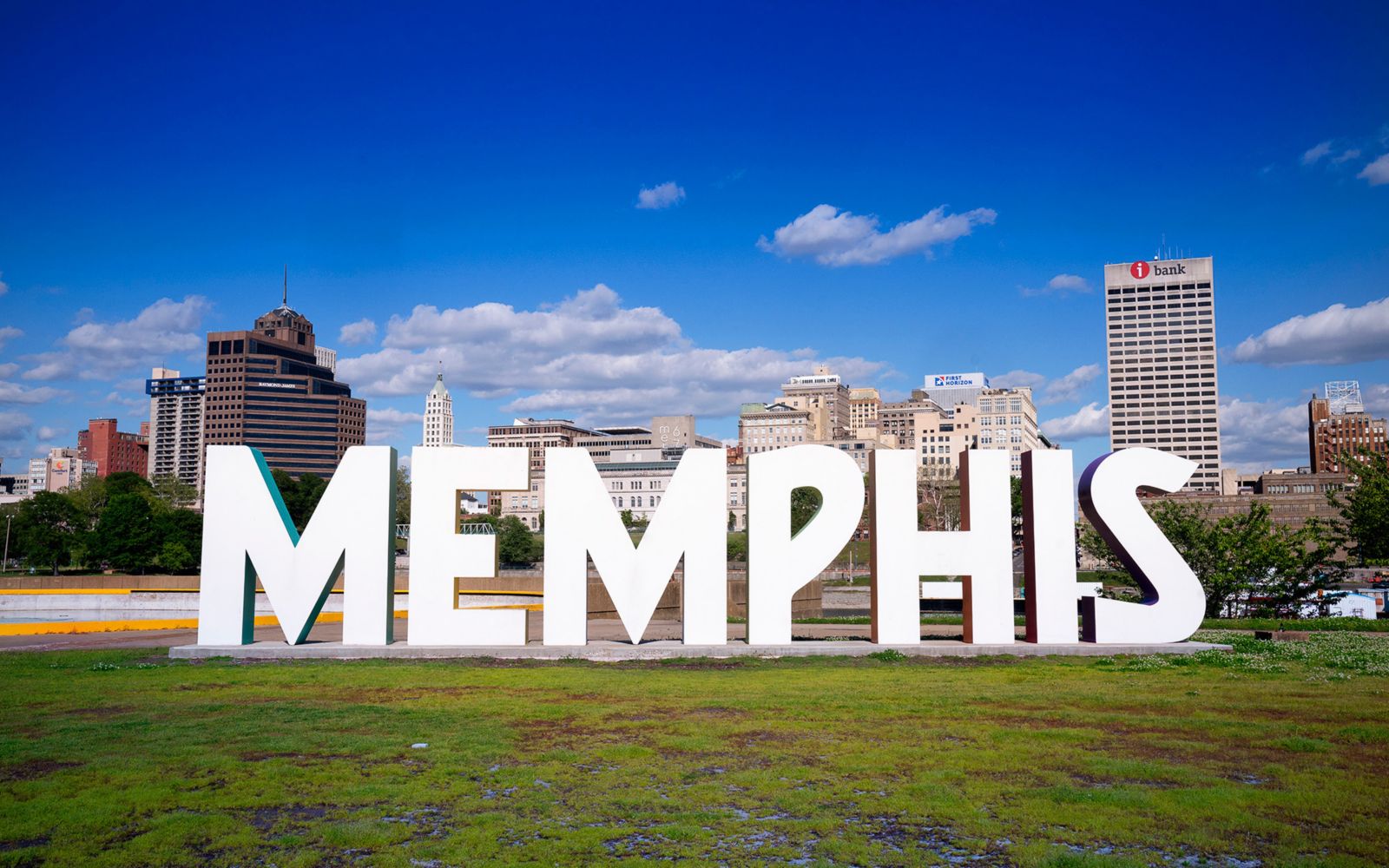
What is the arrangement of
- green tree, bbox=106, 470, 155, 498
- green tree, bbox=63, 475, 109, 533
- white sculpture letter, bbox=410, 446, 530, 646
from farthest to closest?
green tree, bbox=106, 470, 155, 498, green tree, bbox=63, 475, 109, 533, white sculpture letter, bbox=410, 446, 530, 646

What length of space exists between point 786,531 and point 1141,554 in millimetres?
8753

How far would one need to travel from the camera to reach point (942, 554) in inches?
995

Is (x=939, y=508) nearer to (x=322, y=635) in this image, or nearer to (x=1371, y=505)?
(x=1371, y=505)

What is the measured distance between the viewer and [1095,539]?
40.7 m

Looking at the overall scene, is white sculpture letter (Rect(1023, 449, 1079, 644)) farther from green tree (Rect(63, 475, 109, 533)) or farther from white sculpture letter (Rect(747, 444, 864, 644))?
green tree (Rect(63, 475, 109, 533))

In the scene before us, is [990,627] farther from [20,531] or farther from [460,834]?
[20,531]

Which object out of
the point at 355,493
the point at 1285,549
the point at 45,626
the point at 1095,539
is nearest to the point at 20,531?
the point at 45,626

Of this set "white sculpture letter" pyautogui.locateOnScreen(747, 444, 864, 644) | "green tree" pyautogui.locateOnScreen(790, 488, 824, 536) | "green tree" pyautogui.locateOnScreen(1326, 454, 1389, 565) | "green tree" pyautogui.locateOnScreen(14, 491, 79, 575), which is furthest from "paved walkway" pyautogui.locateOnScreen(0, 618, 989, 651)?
"green tree" pyautogui.locateOnScreen(790, 488, 824, 536)

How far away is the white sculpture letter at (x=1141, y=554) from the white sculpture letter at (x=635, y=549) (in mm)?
9321

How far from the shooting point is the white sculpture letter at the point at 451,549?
24812mm

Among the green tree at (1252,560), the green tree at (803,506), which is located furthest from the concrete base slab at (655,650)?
the green tree at (803,506)

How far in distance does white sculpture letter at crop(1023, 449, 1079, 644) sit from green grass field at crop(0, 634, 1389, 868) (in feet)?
14.0

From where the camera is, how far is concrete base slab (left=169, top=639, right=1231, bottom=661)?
24469 millimetres

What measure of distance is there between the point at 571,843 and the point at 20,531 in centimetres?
10756
